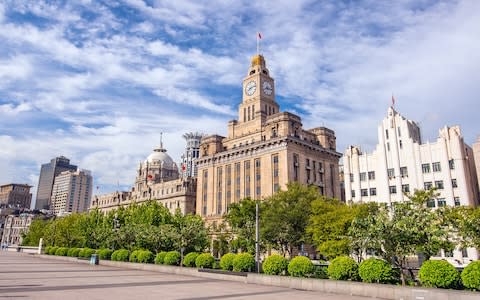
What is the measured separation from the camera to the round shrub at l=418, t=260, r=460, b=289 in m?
19.5

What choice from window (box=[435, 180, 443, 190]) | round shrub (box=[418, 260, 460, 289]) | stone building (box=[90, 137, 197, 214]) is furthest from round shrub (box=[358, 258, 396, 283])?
stone building (box=[90, 137, 197, 214])

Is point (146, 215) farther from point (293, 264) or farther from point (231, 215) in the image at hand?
point (293, 264)

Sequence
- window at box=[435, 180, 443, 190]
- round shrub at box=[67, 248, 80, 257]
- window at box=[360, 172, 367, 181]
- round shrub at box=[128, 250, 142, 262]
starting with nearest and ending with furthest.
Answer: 1. round shrub at box=[128, 250, 142, 262]
2. round shrub at box=[67, 248, 80, 257]
3. window at box=[435, 180, 443, 190]
4. window at box=[360, 172, 367, 181]

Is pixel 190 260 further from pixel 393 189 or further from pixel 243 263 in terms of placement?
pixel 393 189

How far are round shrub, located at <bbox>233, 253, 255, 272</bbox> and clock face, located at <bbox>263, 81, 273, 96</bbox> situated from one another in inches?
2490

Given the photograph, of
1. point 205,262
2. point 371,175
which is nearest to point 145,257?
point 205,262

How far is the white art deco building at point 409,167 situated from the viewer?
61031 millimetres

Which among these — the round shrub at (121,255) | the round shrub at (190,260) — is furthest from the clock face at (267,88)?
the round shrub at (190,260)

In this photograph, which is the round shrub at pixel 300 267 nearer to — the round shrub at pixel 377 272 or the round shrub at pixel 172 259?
the round shrub at pixel 377 272

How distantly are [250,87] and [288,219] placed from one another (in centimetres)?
5300

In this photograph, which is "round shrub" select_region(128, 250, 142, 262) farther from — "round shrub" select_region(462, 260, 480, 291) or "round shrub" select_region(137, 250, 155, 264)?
"round shrub" select_region(462, 260, 480, 291)

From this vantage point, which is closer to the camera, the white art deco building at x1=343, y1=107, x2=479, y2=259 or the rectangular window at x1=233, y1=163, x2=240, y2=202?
the white art deco building at x1=343, y1=107, x2=479, y2=259

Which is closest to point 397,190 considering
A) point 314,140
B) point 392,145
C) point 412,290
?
point 392,145

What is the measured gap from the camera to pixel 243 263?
99.8 feet
